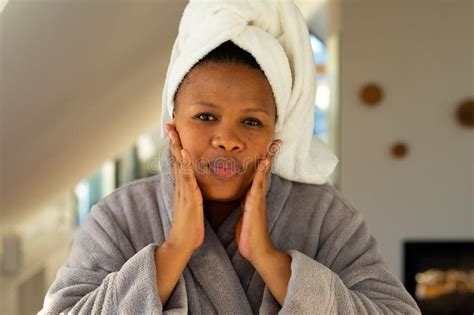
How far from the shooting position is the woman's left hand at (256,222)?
36.4 inches

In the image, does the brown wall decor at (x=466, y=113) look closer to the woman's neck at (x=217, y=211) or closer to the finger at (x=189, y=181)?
the woman's neck at (x=217, y=211)

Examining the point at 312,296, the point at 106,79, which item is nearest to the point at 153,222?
the point at 312,296

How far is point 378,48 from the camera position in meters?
3.54

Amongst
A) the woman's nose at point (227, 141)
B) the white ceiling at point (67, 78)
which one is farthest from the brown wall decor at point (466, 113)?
the woman's nose at point (227, 141)

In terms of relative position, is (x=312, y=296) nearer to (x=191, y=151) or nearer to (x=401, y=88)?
(x=191, y=151)

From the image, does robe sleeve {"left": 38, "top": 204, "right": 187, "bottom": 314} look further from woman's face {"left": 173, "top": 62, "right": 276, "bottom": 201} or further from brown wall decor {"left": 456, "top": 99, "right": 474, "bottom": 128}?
brown wall decor {"left": 456, "top": 99, "right": 474, "bottom": 128}

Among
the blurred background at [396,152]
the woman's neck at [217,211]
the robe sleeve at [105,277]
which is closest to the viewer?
the robe sleeve at [105,277]

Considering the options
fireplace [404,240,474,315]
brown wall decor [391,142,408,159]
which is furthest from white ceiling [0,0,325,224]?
fireplace [404,240,474,315]

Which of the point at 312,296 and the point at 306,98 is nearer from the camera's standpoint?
the point at 312,296

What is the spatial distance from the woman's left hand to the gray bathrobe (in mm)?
50

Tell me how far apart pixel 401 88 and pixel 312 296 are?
2.84m

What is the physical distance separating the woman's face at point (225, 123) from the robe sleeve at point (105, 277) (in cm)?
15

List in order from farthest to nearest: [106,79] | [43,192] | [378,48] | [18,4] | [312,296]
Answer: [378,48] < [43,192] < [106,79] < [18,4] < [312,296]

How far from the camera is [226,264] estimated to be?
1.00 m
